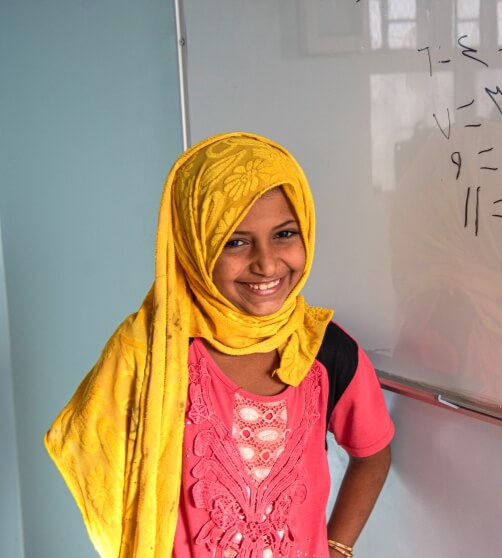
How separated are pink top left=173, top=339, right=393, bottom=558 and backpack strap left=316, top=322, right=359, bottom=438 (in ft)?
0.05

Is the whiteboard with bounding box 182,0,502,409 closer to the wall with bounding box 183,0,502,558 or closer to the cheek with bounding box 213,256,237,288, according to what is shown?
the wall with bounding box 183,0,502,558

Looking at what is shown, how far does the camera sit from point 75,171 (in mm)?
1833

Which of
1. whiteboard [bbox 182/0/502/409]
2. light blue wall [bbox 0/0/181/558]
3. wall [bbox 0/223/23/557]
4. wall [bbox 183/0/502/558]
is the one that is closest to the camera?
whiteboard [bbox 182/0/502/409]

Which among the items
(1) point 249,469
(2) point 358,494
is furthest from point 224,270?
(2) point 358,494

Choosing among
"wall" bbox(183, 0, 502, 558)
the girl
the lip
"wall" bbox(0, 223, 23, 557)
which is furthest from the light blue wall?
the lip

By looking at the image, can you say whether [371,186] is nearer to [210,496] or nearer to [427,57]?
[427,57]

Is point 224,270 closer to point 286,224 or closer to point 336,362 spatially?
point 286,224

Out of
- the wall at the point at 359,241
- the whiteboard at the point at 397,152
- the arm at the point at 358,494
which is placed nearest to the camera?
the whiteboard at the point at 397,152

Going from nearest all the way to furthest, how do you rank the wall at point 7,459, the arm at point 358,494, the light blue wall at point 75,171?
the arm at point 358,494 < the light blue wall at point 75,171 < the wall at point 7,459

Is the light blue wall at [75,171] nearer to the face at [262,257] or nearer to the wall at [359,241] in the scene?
the wall at [359,241]

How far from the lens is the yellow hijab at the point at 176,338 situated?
3.43ft

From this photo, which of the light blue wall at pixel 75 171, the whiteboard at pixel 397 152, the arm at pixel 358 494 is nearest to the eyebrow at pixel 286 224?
the whiteboard at pixel 397 152

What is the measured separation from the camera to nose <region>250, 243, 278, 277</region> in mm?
1037

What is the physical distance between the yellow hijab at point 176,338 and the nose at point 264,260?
54 millimetres
